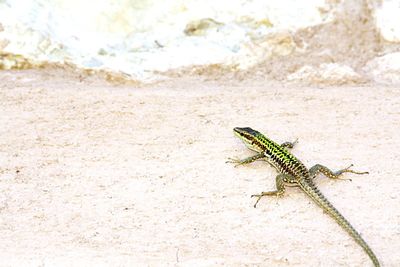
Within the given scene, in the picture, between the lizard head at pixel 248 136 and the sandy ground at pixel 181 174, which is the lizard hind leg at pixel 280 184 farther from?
the lizard head at pixel 248 136

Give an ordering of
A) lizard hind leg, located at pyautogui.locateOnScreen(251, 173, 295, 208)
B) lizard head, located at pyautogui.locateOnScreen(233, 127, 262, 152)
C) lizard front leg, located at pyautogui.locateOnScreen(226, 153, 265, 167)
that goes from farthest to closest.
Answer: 1. lizard head, located at pyautogui.locateOnScreen(233, 127, 262, 152)
2. lizard front leg, located at pyautogui.locateOnScreen(226, 153, 265, 167)
3. lizard hind leg, located at pyautogui.locateOnScreen(251, 173, 295, 208)

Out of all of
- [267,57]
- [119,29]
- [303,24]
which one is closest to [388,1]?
[303,24]

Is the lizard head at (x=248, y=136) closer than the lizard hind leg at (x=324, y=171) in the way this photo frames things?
No

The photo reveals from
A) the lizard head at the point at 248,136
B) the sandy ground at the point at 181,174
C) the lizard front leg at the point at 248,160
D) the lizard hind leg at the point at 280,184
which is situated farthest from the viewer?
the lizard head at the point at 248,136

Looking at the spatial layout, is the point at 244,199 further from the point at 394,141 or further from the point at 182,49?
the point at 182,49

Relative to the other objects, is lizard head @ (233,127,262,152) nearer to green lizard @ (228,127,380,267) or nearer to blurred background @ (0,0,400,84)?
green lizard @ (228,127,380,267)

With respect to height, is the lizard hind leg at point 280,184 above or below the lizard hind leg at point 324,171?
below

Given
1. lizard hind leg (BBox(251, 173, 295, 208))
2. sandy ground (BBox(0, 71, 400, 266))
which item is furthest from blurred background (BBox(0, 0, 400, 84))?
lizard hind leg (BBox(251, 173, 295, 208))

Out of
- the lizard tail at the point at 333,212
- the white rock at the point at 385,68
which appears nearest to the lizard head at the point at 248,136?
the lizard tail at the point at 333,212

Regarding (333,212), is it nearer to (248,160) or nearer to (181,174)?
(248,160)
